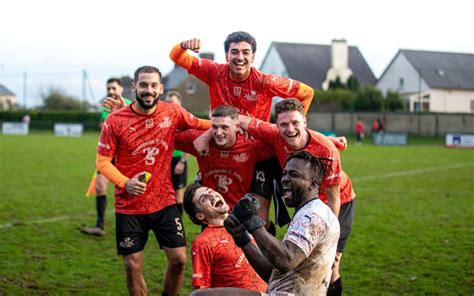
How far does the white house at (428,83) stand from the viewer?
40438 mm

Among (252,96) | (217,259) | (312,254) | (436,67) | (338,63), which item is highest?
(338,63)

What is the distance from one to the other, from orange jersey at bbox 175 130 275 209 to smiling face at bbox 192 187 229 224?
1101mm

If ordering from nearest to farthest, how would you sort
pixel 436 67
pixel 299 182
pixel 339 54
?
pixel 299 182 → pixel 436 67 → pixel 339 54

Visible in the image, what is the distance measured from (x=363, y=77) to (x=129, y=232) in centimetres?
6873

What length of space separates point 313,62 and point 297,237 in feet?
221

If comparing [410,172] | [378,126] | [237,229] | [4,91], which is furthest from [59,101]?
[237,229]

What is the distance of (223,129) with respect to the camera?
22.1ft

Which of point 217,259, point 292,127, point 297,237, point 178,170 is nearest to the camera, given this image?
point 297,237

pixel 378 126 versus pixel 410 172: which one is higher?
pixel 378 126

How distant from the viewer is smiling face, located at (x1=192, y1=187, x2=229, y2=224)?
586cm

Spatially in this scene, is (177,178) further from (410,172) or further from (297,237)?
(410,172)

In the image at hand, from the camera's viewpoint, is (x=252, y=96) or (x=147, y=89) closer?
(x=147, y=89)

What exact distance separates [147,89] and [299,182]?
291cm

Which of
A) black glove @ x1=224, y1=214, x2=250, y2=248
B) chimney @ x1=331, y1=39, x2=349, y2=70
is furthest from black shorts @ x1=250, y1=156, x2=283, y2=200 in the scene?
chimney @ x1=331, y1=39, x2=349, y2=70
